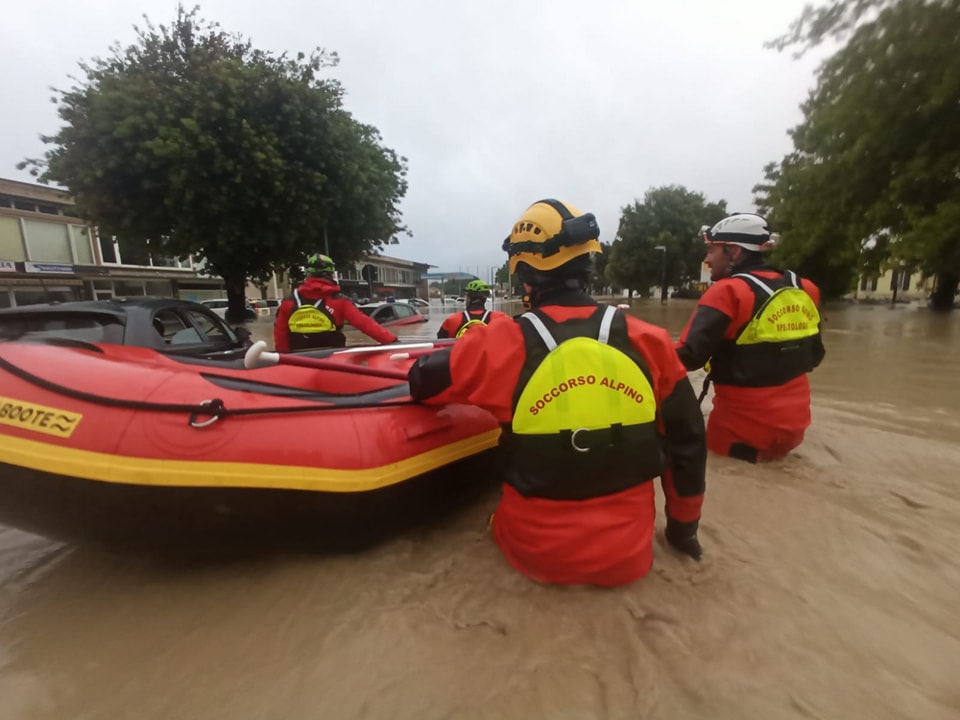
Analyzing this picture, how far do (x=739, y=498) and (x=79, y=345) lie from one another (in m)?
3.40

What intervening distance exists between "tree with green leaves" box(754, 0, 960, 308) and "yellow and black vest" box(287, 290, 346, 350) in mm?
11297

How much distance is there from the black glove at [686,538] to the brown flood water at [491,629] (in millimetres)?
60

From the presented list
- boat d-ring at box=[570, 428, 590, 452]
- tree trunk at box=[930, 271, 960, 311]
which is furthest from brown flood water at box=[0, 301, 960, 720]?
tree trunk at box=[930, 271, 960, 311]

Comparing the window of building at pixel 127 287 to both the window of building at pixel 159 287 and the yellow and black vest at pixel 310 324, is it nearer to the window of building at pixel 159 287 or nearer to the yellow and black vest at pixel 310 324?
the window of building at pixel 159 287

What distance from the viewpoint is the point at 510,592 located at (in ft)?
6.10

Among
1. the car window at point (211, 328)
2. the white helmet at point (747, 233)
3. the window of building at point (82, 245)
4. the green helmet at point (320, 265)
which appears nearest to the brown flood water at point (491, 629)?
the white helmet at point (747, 233)

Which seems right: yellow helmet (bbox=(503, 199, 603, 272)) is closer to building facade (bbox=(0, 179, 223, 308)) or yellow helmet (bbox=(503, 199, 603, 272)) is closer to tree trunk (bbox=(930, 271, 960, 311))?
building facade (bbox=(0, 179, 223, 308))

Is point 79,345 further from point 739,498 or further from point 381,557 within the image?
point 739,498

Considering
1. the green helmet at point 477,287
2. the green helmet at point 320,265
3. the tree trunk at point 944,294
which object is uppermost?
the green helmet at point 320,265

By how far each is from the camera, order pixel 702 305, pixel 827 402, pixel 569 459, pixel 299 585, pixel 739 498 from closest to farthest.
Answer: pixel 569 459, pixel 299 585, pixel 739 498, pixel 702 305, pixel 827 402

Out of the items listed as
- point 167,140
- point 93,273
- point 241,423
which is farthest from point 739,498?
point 93,273

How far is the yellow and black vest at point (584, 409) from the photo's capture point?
1.58 metres

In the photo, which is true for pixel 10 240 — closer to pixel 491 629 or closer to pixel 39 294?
pixel 39 294

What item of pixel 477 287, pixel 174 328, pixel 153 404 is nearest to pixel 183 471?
pixel 153 404
